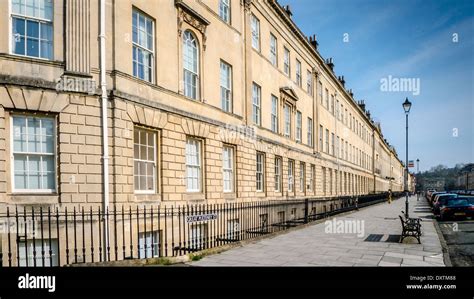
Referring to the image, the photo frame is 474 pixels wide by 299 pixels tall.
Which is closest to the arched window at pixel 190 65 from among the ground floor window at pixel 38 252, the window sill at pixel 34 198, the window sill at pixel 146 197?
the window sill at pixel 146 197

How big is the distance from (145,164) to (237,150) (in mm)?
6542

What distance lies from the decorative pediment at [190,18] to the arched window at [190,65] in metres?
0.47

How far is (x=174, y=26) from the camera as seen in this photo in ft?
43.9

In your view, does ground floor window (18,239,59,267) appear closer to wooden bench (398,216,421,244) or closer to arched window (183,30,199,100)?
arched window (183,30,199,100)

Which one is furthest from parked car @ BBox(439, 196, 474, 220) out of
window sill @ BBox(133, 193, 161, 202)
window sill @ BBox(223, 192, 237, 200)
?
window sill @ BBox(133, 193, 161, 202)

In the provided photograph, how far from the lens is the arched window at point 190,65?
14359 mm

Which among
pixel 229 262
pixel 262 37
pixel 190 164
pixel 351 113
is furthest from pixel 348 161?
pixel 229 262

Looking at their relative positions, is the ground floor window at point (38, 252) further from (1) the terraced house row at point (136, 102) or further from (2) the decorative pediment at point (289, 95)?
(2) the decorative pediment at point (289, 95)

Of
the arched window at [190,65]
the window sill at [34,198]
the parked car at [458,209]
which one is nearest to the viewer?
the window sill at [34,198]

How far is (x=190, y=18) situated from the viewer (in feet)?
47.2

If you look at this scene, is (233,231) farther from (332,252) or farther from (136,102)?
(136,102)

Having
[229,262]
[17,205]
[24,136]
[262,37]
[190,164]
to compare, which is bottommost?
[229,262]

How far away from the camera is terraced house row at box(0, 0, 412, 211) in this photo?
9.32 meters
